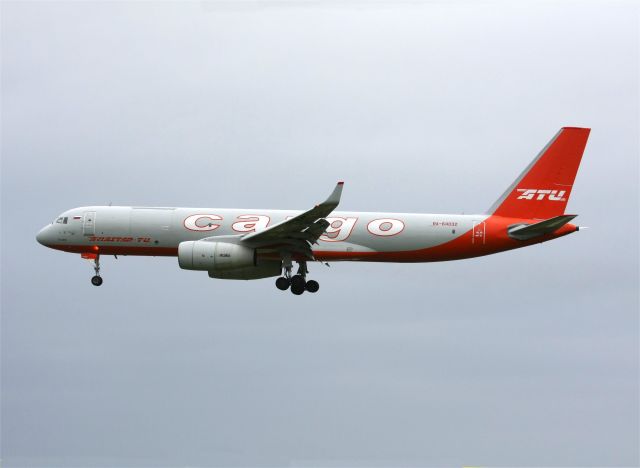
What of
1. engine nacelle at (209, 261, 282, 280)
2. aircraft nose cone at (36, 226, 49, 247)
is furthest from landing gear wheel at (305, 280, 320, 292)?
aircraft nose cone at (36, 226, 49, 247)

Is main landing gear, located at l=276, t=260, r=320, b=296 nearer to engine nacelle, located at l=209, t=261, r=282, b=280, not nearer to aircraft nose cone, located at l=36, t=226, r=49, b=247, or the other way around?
engine nacelle, located at l=209, t=261, r=282, b=280

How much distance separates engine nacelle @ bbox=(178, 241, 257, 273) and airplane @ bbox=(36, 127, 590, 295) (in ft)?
0.15

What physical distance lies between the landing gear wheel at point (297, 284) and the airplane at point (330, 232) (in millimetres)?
48

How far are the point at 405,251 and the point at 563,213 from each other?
794 centimetres

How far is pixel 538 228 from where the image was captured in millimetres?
43188

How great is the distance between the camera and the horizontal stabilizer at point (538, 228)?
42250mm

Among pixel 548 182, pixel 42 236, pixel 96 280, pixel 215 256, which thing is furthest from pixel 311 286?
pixel 42 236

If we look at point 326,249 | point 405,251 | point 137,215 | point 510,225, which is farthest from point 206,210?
point 510,225

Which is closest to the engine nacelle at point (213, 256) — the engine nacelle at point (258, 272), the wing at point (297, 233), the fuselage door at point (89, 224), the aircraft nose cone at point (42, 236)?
the wing at point (297, 233)

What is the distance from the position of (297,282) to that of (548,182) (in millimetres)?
13067

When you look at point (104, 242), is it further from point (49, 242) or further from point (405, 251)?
point (405, 251)

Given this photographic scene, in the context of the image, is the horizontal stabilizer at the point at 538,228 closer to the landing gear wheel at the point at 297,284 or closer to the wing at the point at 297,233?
the wing at the point at 297,233

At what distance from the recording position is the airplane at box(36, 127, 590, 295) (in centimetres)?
4341

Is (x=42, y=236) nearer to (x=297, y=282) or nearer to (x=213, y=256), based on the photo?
(x=213, y=256)
